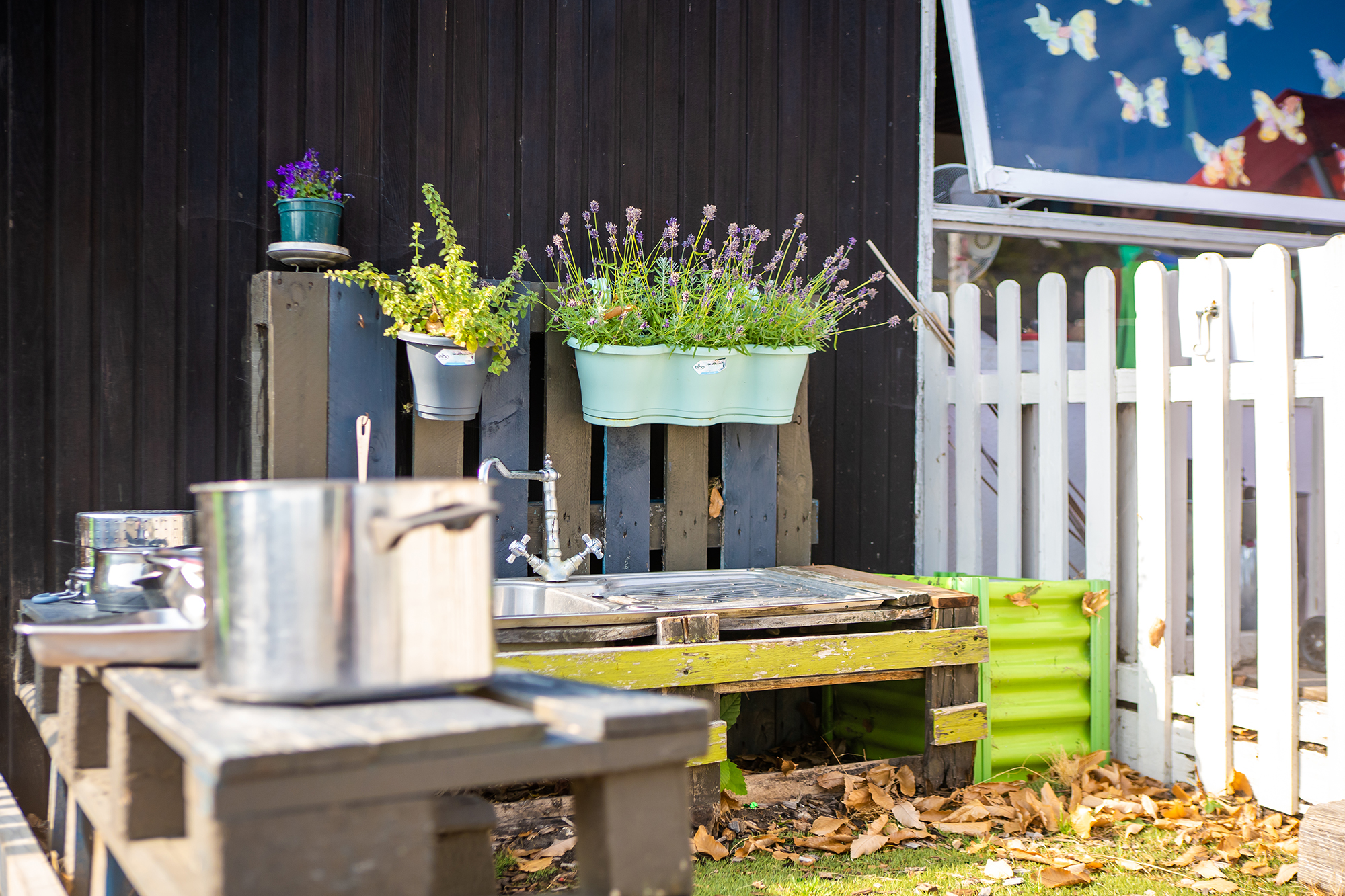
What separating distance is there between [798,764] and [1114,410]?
154cm

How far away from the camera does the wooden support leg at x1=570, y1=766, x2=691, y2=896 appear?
1135 mm

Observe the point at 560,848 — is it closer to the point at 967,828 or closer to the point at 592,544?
the point at 592,544

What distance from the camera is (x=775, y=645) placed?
2871 mm

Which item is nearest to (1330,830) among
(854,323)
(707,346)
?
(707,346)

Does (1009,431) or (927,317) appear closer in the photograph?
(1009,431)

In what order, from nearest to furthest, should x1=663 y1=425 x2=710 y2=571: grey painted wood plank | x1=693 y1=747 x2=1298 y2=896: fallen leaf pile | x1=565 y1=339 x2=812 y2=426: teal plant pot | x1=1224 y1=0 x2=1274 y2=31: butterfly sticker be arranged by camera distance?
x1=693 y1=747 x2=1298 y2=896: fallen leaf pile
x1=565 y1=339 x2=812 y2=426: teal plant pot
x1=663 y1=425 x2=710 y2=571: grey painted wood plank
x1=1224 y1=0 x2=1274 y2=31: butterfly sticker

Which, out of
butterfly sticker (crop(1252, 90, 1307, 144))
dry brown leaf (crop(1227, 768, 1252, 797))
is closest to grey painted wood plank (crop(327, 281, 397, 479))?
dry brown leaf (crop(1227, 768, 1252, 797))

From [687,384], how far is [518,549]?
737 mm

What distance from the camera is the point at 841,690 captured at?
3771mm

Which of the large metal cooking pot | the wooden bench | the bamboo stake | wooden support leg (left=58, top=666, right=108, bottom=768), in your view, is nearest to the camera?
the wooden bench

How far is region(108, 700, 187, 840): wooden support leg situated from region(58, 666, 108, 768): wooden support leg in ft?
0.81

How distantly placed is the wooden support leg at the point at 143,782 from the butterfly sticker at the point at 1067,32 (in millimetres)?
4337

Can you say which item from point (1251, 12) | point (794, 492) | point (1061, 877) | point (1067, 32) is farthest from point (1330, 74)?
point (1061, 877)

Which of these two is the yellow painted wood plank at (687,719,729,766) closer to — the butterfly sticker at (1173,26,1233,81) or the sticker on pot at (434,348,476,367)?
the sticker on pot at (434,348,476,367)
